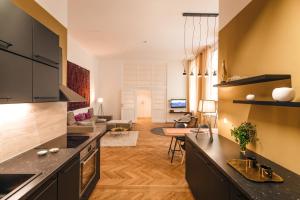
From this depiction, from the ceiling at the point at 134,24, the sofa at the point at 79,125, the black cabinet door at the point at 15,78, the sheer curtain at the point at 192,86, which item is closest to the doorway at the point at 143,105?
the sheer curtain at the point at 192,86

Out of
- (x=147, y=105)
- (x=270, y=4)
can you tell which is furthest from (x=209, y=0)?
(x=147, y=105)

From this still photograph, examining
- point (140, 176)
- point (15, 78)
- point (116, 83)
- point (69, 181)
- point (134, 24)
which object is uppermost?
point (134, 24)

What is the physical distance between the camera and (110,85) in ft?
36.2

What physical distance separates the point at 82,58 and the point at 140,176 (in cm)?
599

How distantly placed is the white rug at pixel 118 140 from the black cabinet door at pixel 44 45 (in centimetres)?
414

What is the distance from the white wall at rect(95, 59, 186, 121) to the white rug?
3606mm

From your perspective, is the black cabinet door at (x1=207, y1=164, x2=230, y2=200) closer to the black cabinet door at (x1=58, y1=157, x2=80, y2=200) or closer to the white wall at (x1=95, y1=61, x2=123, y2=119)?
the black cabinet door at (x1=58, y1=157, x2=80, y2=200)

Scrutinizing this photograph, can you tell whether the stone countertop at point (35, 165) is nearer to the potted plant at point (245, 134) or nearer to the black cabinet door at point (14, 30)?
the black cabinet door at point (14, 30)

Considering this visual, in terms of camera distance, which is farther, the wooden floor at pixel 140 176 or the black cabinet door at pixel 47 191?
the wooden floor at pixel 140 176

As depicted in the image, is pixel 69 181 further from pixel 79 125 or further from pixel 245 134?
pixel 79 125

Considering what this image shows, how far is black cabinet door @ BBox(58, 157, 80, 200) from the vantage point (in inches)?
72.8

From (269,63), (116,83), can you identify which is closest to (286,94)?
(269,63)

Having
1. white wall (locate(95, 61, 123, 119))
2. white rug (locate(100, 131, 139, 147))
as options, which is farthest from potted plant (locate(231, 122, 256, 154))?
white wall (locate(95, 61, 123, 119))

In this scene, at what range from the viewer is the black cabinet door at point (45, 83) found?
1.92 meters
